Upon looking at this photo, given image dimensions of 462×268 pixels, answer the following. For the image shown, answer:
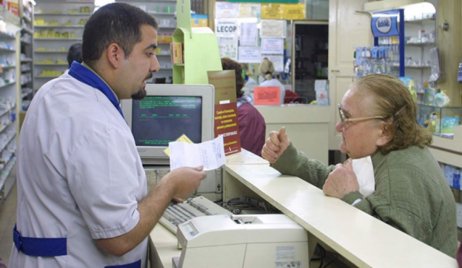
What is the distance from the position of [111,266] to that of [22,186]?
1.30 feet

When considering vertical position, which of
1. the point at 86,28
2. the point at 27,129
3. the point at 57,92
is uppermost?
the point at 86,28

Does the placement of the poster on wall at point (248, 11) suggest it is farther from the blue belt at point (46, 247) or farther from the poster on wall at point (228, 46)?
the blue belt at point (46, 247)

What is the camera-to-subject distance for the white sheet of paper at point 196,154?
2369 mm

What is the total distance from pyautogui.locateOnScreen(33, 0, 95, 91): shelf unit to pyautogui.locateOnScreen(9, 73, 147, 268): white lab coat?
11.9 metres

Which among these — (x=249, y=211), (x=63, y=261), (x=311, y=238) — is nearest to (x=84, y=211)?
(x=63, y=261)

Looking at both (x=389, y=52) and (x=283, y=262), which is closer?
(x=283, y=262)

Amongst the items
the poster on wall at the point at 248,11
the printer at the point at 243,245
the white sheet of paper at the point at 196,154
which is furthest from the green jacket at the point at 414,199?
the poster on wall at the point at 248,11

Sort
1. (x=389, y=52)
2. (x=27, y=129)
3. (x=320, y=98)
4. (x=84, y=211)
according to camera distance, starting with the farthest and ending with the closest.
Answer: (x=320, y=98), (x=389, y=52), (x=27, y=129), (x=84, y=211)

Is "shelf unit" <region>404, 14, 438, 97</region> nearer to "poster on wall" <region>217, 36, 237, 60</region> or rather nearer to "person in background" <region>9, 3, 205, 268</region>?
"poster on wall" <region>217, 36, 237, 60</region>

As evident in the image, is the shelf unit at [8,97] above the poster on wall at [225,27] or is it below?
below

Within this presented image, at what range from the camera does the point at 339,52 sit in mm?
9266

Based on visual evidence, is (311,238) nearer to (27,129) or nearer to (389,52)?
(27,129)

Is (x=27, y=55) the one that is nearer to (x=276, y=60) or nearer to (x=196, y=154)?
(x=276, y=60)

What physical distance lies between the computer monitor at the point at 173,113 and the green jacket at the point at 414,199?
1344 mm
